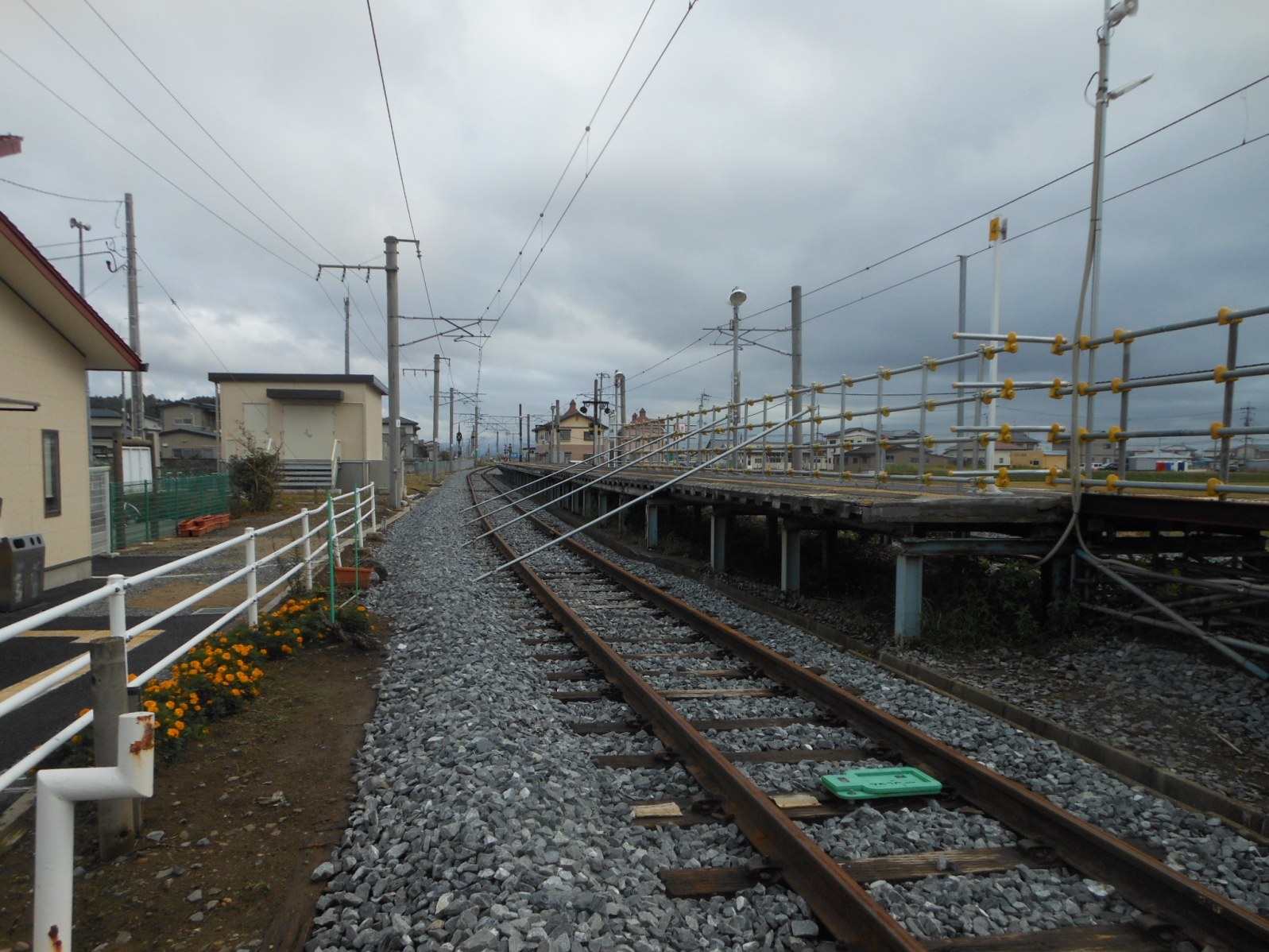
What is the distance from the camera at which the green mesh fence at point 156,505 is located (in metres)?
14.1

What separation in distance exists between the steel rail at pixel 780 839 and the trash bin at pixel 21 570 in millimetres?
6714

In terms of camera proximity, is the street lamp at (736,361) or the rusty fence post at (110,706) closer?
the rusty fence post at (110,706)

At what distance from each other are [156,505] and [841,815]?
15.4 metres

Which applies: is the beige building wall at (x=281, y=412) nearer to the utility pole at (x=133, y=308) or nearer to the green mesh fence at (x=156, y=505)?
the utility pole at (x=133, y=308)

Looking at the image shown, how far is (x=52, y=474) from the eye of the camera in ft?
34.9

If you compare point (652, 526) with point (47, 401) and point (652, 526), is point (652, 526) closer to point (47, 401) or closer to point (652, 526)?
point (652, 526)

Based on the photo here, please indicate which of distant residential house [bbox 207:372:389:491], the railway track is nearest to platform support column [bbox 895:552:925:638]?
the railway track

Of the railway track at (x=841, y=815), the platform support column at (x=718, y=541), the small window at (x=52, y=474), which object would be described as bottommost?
the railway track at (x=841, y=815)

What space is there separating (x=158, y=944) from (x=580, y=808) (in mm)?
1816

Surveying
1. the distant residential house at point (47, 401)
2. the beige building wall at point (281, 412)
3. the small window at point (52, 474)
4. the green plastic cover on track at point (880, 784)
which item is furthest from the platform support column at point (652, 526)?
the beige building wall at point (281, 412)

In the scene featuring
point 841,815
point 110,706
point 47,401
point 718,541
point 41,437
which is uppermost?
point 47,401

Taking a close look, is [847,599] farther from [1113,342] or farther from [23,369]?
[23,369]

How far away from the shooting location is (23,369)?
10.1 metres

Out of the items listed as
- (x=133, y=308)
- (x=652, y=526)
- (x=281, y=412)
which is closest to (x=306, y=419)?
(x=281, y=412)
